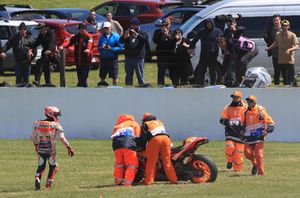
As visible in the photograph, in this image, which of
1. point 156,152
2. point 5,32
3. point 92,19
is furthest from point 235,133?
point 5,32

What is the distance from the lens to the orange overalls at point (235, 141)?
17.1 metres

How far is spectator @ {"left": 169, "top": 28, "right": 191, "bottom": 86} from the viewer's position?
22.2 m

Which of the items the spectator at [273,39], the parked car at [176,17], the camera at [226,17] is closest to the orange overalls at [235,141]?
the spectator at [273,39]

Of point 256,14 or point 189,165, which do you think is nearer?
point 189,165

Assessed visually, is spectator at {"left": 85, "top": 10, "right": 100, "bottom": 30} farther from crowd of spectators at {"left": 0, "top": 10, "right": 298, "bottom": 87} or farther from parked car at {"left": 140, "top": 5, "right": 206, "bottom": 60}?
crowd of spectators at {"left": 0, "top": 10, "right": 298, "bottom": 87}

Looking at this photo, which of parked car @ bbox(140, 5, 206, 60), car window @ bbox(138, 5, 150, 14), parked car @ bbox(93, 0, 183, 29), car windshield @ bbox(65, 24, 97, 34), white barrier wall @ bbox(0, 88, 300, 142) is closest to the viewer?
white barrier wall @ bbox(0, 88, 300, 142)

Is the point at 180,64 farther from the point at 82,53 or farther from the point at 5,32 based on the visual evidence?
the point at 5,32

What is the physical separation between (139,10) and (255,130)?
17.9 m

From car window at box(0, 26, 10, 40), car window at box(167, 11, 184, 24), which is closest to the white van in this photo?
car window at box(167, 11, 184, 24)

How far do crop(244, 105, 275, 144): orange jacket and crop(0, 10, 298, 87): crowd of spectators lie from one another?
4.39 metres

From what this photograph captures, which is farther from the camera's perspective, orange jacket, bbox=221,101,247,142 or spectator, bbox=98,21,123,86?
spectator, bbox=98,21,123,86

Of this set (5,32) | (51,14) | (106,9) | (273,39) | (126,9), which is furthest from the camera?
(106,9)

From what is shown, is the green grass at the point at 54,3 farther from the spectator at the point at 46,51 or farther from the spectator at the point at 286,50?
the spectator at the point at 286,50

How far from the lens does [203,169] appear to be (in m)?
→ 15.8
